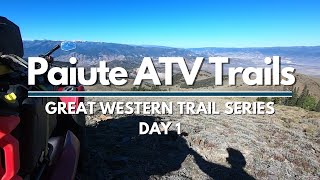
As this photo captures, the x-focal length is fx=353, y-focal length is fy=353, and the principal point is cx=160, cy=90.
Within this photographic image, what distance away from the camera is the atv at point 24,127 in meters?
2.37

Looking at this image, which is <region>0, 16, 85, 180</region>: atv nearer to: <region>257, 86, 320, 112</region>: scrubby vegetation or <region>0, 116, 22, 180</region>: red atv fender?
<region>0, 116, 22, 180</region>: red atv fender

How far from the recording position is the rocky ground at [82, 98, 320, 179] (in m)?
6.58

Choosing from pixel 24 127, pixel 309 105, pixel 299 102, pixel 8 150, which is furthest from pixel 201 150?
pixel 299 102

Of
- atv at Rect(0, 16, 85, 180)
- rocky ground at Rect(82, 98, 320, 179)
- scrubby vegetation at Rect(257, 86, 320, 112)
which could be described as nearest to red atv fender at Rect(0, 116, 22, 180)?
atv at Rect(0, 16, 85, 180)

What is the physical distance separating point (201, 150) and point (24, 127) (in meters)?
5.63

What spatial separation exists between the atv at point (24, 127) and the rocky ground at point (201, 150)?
5.74 ft

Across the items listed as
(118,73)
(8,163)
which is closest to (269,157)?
(118,73)

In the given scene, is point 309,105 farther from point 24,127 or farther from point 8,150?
point 8,150

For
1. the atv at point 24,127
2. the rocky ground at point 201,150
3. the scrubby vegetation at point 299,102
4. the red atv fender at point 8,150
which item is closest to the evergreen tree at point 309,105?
the scrubby vegetation at point 299,102

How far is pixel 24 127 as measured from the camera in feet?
9.25

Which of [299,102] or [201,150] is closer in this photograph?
[201,150]

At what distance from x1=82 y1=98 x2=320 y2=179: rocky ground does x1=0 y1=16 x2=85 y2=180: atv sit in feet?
5.74

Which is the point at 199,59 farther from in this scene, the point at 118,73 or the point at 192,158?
the point at 192,158

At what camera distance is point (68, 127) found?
5.25 metres
